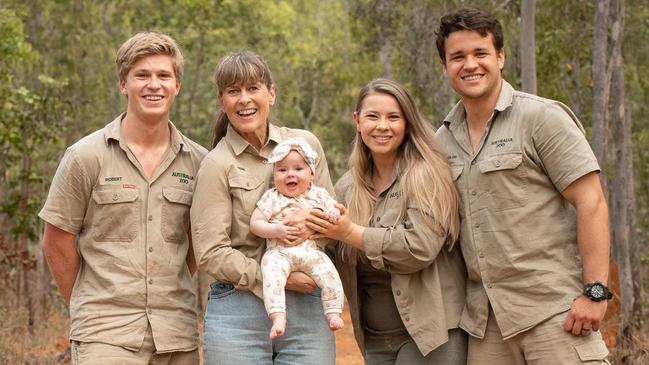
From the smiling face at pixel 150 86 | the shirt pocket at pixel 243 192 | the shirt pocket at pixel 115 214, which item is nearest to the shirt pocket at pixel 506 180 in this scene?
the shirt pocket at pixel 243 192

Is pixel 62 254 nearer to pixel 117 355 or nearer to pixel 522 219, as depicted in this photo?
pixel 117 355

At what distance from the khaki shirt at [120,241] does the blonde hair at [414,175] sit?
0.96 m

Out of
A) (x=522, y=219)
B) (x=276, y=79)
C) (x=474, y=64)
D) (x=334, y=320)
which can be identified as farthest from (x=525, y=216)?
(x=276, y=79)

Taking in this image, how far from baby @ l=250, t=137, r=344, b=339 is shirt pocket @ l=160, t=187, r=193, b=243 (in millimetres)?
444

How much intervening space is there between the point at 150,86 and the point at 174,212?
0.66 metres

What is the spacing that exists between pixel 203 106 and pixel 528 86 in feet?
39.2

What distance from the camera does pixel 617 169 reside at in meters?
14.1

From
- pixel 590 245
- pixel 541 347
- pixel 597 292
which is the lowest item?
pixel 541 347

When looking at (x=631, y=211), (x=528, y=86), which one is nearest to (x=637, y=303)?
(x=528, y=86)

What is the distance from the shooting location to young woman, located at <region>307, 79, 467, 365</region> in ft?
15.9

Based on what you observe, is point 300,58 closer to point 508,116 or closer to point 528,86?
point 528,86

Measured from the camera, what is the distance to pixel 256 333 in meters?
4.66

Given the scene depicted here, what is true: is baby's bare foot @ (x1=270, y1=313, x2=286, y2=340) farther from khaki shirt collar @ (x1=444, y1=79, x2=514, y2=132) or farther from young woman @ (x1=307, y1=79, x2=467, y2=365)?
khaki shirt collar @ (x1=444, y1=79, x2=514, y2=132)

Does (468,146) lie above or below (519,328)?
above
